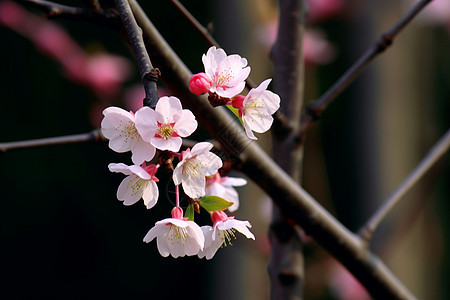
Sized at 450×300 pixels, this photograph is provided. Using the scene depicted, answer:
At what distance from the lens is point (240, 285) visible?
1.64m

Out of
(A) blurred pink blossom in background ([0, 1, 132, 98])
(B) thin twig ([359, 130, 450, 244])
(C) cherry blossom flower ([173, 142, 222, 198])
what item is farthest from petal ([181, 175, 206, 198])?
(A) blurred pink blossom in background ([0, 1, 132, 98])

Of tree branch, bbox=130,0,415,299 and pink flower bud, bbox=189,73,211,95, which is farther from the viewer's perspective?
tree branch, bbox=130,0,415,299

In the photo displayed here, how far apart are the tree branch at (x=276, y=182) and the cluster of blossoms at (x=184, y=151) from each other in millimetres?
121

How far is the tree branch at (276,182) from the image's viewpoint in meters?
0.53

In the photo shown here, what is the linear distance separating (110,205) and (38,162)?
59 cm

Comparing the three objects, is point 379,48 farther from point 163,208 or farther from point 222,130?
point 163,208

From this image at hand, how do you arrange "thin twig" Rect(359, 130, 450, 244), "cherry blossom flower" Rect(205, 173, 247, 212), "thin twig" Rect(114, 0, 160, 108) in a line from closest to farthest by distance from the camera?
"thin twig" Rect(114, 0, 160, 108), "cherry blossom flower" Rect(205, 173, 247, 212), "thin twig" Rect(359, 130, 450, 244)

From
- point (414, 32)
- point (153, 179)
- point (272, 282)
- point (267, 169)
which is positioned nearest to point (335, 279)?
point (414, 32)

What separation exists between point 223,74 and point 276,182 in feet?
0.70

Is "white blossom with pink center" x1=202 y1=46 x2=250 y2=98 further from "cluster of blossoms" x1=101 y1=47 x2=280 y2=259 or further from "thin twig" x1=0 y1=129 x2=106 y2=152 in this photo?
"thin twig" x1=0 y1=129 x2=106 y2=152

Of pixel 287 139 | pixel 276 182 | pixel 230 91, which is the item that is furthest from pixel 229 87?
pixel 287 139

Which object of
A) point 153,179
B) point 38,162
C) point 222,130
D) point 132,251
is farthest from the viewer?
point 132,251

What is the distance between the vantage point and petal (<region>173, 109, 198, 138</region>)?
34 centimetres

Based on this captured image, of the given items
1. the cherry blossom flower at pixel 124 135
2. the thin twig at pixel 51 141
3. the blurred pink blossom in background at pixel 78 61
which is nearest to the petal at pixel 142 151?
the cherry blossom flower at pixel 124 135
